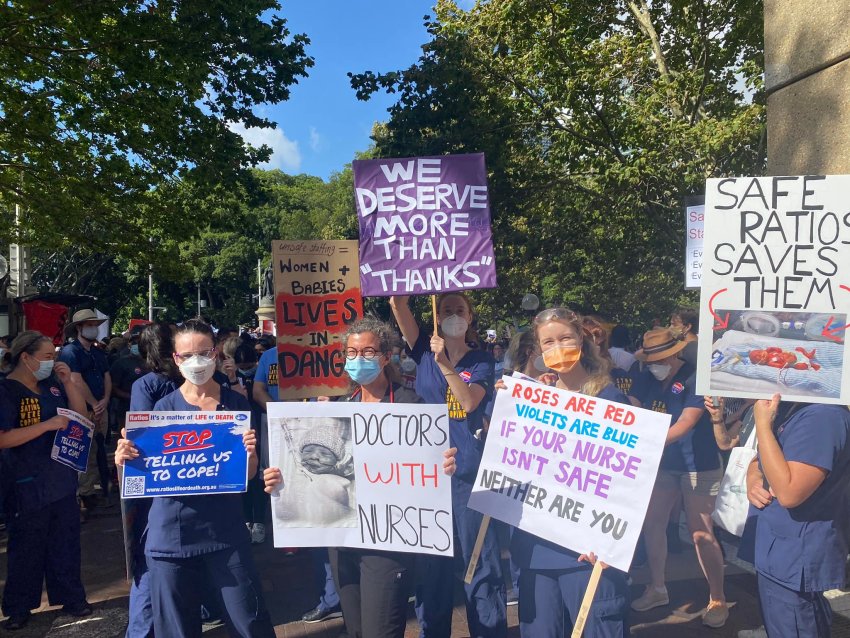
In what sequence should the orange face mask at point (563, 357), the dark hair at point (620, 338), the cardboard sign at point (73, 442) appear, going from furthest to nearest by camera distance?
the dark hair at point (620, 338) < the cardboard sign at point (73, 442) < the orange face mask at point (563, 357)

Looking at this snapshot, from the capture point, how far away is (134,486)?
11.0ft

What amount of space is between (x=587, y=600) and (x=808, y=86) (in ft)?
14.6

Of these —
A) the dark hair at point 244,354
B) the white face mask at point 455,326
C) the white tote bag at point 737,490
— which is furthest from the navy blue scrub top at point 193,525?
the dark hair at point 244,354

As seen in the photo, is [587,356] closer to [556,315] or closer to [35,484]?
[556,315]

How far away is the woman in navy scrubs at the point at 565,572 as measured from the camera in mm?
3023

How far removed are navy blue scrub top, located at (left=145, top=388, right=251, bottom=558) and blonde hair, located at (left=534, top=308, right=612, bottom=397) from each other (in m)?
1.66

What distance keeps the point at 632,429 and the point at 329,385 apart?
8.46 feet

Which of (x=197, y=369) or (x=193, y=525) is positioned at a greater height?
(x=197, y=369)

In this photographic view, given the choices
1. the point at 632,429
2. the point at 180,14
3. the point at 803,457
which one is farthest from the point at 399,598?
the point at 180,14

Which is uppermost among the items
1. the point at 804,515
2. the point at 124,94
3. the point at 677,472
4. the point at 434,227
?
the point at 124,94

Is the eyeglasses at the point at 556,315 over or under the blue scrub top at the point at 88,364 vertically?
over

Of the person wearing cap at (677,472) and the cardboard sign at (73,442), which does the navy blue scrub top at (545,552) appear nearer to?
the person wearing cap at (677,472)

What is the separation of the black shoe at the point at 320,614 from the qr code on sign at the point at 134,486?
198cm

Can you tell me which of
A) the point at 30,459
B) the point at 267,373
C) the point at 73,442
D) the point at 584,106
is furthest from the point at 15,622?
the point at 584,106
